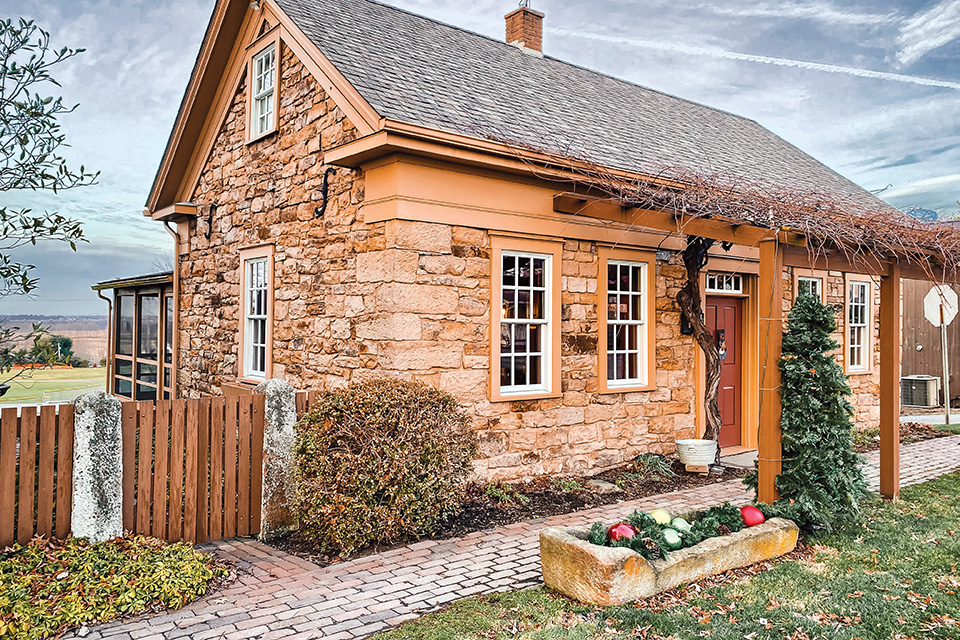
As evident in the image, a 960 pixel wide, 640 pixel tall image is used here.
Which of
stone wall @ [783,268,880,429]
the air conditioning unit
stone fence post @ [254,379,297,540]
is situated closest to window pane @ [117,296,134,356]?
stone fence post @ [254,379,297,540]

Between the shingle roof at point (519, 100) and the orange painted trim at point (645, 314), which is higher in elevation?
the shingle roof at point (519, 100)

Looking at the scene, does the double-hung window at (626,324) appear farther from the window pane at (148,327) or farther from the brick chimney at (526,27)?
the window pane at (148,327)

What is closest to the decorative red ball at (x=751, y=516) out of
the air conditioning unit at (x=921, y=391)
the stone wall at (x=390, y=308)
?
the stone wall at (x=390, y=308)

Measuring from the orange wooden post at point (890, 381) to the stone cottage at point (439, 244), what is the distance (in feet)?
3.25

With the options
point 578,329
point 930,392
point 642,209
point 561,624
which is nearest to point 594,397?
point 578,329

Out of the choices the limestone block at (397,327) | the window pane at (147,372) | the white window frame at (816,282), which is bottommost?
the window pane at (147,372)

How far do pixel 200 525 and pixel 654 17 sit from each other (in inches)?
813

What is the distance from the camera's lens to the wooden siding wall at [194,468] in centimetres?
554

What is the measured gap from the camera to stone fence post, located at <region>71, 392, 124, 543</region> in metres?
5.17

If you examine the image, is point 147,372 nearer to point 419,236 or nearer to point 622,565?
point 419,236

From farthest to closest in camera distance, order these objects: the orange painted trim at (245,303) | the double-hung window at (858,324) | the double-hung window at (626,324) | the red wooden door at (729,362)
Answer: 1. the double-hung window at (858,324)
2. the red wooden door at (729,362)
3. the orange painted trim at (245,303)
4. the double-hung window at (626,324)

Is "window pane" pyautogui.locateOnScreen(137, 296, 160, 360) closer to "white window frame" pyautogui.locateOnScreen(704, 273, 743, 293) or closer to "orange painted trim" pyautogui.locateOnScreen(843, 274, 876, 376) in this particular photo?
"white window frame" pyautogui.locateOnScreen(704, 273, 743, 293)

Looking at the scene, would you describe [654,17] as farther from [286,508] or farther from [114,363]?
[286,508]

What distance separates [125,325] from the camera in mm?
15641
